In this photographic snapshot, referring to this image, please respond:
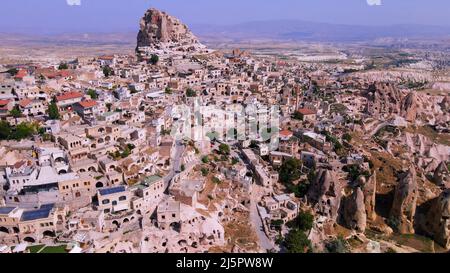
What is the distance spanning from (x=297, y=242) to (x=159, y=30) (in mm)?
51164

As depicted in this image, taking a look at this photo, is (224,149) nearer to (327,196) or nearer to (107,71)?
(327,196)

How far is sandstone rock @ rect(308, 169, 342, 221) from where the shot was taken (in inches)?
949

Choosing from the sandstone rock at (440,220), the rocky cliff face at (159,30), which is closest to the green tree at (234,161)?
the sandstone rock at (440,220)

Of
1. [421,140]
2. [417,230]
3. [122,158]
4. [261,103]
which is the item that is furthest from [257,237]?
[421,140]

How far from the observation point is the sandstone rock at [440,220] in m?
23.2

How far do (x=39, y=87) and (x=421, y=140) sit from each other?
134 ft

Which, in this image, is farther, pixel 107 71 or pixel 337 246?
pixel 107 71

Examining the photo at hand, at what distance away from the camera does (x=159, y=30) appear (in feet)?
202

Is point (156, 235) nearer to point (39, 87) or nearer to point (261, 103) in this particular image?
point (39, 87)

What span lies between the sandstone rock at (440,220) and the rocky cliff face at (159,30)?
4843cm

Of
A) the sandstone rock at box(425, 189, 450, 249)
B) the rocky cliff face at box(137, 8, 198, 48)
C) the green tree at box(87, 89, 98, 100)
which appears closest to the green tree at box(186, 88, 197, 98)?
the green tree at box(87, 89, 98, 100)

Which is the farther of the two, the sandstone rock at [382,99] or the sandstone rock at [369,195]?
the sandstone rock at [382,99]

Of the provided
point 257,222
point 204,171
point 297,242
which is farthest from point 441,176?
point 204,171

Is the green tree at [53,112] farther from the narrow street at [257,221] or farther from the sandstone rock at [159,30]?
the sandstone rock at [159,30]
